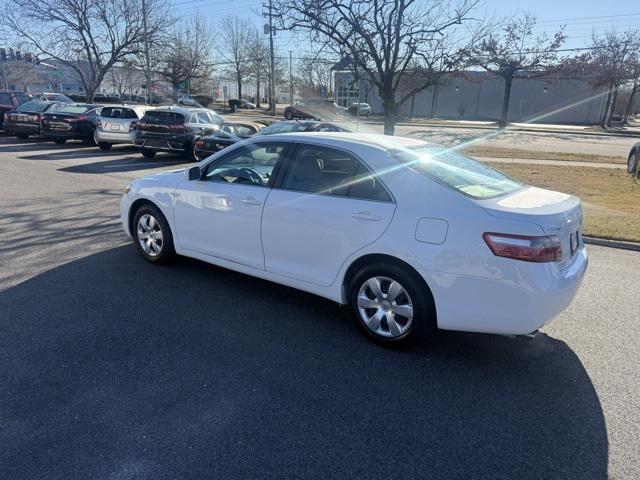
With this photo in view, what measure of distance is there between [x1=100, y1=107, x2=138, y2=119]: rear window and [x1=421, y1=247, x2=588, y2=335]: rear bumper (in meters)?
15.0

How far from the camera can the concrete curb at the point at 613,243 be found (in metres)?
6.43

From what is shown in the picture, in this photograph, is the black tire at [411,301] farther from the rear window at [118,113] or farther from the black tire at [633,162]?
the rear window at [118,113]

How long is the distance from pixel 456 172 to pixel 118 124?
14.6 metres

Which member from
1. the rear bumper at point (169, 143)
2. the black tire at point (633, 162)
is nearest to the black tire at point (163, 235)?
the rear bumper at point (169, 143)

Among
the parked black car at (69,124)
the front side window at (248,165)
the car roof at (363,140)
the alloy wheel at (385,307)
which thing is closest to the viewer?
the alloy wheel at (385,307)

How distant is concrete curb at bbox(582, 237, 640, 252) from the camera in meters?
6.43

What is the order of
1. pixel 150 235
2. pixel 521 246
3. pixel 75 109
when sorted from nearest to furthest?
pixel 521 246 → pixel 150 235 → pixel 75 109

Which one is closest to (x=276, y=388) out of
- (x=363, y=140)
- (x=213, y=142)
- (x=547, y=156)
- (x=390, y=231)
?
(x=390, y=231)

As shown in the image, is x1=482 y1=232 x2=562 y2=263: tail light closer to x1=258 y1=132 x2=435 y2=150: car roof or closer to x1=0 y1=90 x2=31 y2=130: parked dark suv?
x1=258 y1=132 x2=435 y2=150: car roof

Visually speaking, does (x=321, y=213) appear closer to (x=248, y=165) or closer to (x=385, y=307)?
(x=385, y=307)

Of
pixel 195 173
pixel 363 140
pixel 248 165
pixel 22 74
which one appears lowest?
pixel 195 173

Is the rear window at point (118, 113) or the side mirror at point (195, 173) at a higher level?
the rear window at point (118, 113)

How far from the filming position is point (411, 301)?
3438mm

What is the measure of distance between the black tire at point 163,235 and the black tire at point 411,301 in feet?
→ 7.87
